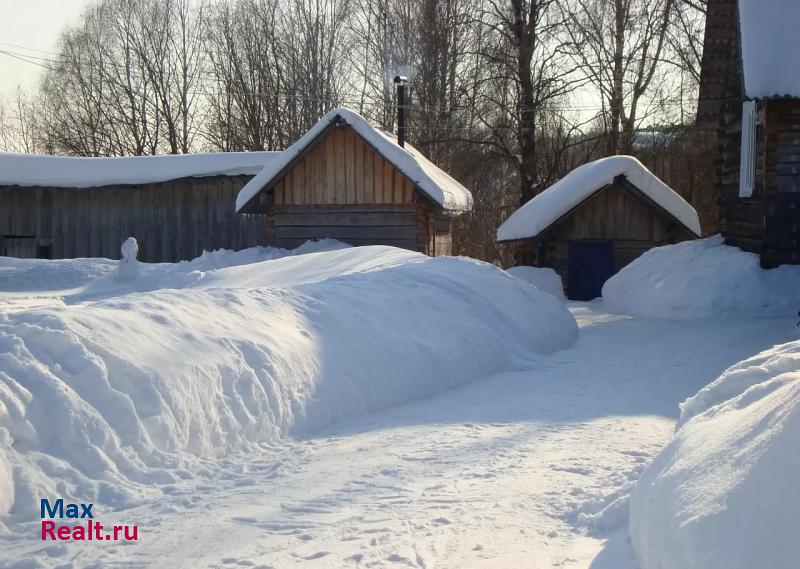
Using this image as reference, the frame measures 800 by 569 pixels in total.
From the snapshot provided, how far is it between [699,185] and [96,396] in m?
29.4

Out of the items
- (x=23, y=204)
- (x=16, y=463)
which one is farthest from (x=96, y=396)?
(x=23, y=204)

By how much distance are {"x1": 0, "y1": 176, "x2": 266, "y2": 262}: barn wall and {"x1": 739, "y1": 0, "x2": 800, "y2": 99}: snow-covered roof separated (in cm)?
1321

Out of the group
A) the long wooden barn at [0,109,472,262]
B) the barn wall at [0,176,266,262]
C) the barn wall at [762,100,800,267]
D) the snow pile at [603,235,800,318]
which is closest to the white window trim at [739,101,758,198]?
the barn wall at [762,100,800,267]

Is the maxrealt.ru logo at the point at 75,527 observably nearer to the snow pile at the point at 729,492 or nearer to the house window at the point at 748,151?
the snow pile at the point at 729,492

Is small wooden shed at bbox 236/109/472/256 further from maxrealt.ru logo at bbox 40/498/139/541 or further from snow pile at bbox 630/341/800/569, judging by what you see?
snow pile at bbox 630/341/800/569

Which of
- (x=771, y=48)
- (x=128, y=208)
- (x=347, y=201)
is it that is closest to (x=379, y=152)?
(x=347, y=201)

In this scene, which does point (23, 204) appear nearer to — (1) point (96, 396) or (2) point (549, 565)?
(1) point (96, 396)

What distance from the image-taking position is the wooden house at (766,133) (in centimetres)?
1445

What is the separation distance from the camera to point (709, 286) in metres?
15.3

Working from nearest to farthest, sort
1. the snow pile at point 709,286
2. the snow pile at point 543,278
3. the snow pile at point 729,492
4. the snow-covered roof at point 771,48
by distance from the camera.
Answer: the snow pile at point 729,492 < the snow-covered roof at point 771,48 < the snow pile at point 709,286 < the snow pile at point 543,278

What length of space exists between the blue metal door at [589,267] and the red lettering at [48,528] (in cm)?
1994

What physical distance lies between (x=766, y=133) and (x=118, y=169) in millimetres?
17159

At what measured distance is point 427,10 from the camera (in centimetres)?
3294

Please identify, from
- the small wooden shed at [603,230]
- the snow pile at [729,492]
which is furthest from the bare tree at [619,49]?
the snow pile at [729,492]
